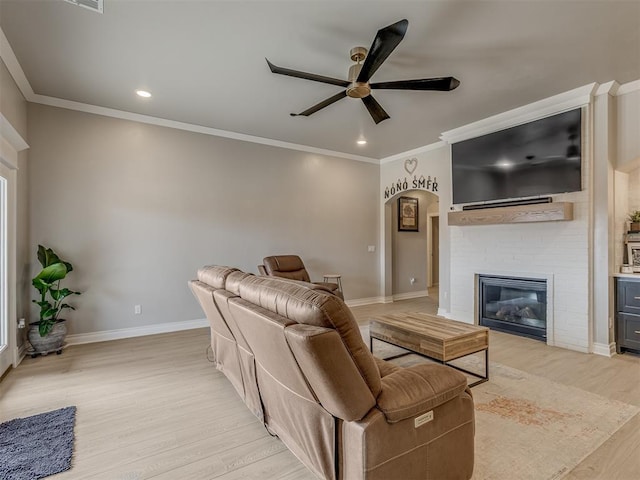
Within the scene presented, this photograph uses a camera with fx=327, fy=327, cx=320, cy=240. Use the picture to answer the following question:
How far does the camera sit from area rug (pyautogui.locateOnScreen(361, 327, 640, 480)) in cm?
182

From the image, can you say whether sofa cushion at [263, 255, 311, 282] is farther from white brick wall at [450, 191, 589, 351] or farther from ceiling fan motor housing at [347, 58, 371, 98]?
ceiling fan motor housing at [347, 58, 371, 98]

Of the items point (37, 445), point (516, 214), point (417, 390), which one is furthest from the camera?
point (516, 214)

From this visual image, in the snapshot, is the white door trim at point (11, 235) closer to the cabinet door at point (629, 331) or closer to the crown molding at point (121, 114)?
the crown molding at point (121, 114)

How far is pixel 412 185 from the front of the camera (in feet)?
19.9

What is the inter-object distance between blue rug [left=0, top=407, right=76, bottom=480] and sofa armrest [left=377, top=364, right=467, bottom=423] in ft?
6.12

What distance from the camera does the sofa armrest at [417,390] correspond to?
1.38 m

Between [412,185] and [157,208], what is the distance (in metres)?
4.29

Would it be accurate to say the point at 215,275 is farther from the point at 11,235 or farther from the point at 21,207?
the point at 21,207

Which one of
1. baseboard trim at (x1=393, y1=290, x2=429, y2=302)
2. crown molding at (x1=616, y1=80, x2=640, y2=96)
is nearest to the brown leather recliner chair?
baseboard trim at (x1=393, y1=290, x2=429, y2=302)

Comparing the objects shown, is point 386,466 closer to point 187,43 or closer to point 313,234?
point 187,43

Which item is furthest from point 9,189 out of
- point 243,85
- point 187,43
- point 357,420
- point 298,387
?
point 357,420

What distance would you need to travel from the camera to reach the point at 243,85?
3574mm

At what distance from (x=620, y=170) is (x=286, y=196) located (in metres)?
4.47

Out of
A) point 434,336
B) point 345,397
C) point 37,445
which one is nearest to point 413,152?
point 434,336
